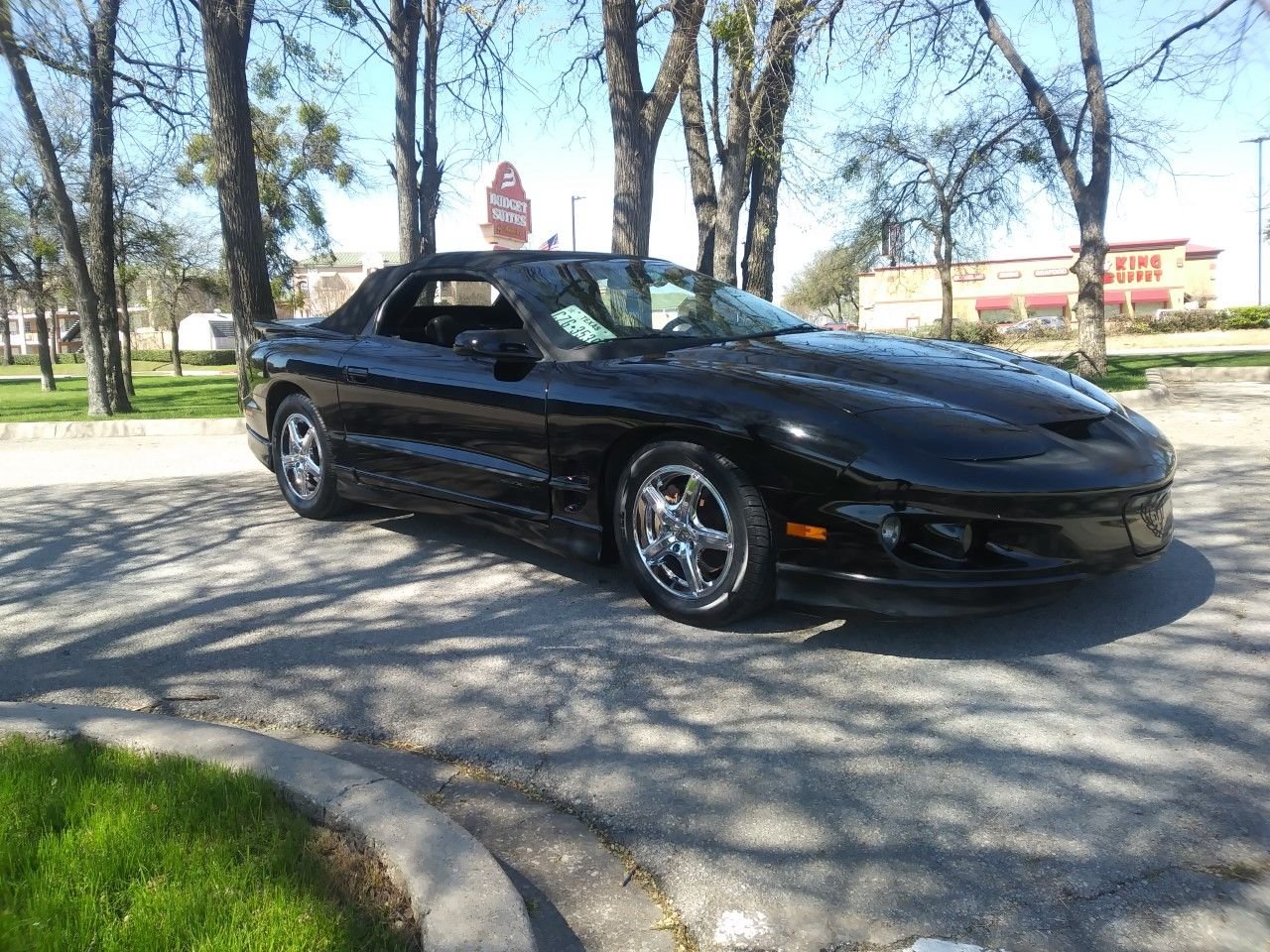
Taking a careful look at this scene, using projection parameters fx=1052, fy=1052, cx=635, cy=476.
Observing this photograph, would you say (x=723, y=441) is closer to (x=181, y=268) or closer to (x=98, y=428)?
(x=98, y=428)

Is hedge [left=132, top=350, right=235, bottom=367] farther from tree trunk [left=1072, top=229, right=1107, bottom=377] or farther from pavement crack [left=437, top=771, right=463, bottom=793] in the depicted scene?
→ pavement crack [left=437, top=771, right=463, bottom=793]

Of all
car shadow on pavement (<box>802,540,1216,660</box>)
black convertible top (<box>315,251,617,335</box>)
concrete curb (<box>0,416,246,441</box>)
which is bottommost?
car shadow on pavement (<box>802,540,1216,660</box>)

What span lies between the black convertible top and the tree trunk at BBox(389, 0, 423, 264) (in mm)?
10358

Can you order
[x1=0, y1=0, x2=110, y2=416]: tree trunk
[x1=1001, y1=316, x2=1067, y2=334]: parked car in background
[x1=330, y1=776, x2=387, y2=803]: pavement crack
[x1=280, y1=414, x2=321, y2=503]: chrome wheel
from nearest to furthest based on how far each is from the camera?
[x1=330, y1=776, x2=387, y2=803]: pavement crack
[x1=280, y1=414, x2=321, y2=503]: chrome wheel
[x1=0, y1=0, x2=110, y2=416]: tree trunk
[x1=1001, y1=316, x2=1067, y2=334]: parked car in background

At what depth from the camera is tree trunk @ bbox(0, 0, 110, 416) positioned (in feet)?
45.8

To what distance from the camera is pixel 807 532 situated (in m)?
3.55

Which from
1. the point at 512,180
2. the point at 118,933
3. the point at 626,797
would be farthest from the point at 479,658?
the point at 512,180

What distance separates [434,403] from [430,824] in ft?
8.98

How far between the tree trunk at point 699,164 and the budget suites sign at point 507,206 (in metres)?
3.84

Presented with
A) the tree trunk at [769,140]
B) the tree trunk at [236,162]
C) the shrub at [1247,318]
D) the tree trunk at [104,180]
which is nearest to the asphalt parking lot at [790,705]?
the tree trunk at [236,162]

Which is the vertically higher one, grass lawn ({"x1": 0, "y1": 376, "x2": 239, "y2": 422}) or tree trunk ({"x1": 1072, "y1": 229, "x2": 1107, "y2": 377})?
tree trunk ({"x1": 1072, "y1": 229, "x2": 1107, "y2": 377})

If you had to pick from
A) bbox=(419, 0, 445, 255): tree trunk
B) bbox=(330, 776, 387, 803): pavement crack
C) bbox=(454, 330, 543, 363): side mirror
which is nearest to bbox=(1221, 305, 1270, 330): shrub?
bbox=(419, 0, 445, 255): tree trunk

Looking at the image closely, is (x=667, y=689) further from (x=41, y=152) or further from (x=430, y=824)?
(x=41, y=152)

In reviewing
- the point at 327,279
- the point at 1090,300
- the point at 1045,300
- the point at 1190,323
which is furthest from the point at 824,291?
the point at 1090,300
